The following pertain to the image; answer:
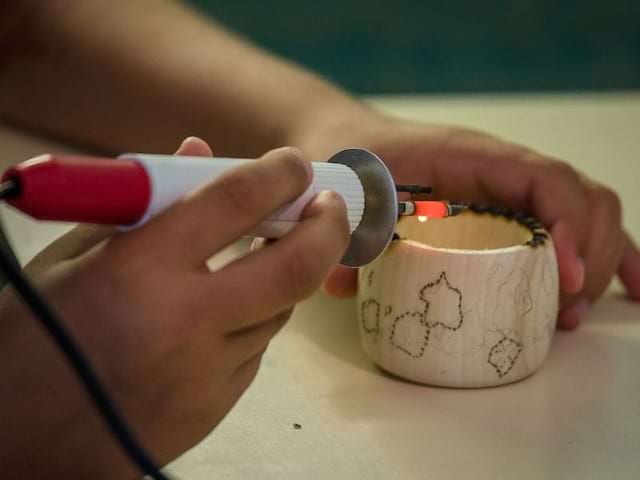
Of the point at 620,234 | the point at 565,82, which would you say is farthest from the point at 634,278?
the point at 565,82

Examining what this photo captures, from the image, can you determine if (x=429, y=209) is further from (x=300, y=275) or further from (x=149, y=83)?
(x=149, y=83)

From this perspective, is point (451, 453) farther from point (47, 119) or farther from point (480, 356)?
point (47, 119)

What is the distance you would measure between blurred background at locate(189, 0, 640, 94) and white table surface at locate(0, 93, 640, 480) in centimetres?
94

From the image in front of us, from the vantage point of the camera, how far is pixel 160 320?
0.90 ft

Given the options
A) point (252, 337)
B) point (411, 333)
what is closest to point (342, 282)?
point (411, 333)

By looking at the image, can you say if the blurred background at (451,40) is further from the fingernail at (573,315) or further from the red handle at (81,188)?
the red handle at (81,188)

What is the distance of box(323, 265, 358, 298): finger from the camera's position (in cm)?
48

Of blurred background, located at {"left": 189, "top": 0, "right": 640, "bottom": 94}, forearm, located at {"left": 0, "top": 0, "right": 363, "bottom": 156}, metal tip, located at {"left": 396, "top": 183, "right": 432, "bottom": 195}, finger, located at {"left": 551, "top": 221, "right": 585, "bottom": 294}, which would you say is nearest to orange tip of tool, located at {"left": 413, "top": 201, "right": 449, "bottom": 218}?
metal tip, located at {"left": 396, "top": 183, "right": 432, "bottom": 195}

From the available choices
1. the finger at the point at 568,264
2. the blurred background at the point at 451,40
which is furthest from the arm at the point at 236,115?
the blurred background at the point at 451,40

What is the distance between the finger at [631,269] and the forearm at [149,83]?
20cm

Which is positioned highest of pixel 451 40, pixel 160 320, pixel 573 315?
pixel 160 320

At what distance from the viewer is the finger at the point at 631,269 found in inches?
20.8

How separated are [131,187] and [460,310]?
7.0 inches

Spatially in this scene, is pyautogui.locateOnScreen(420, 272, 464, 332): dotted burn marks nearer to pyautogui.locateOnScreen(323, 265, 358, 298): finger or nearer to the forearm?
pyautogui.locateOnScreen(323, 265, 358, 298): finger
